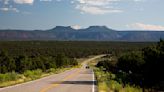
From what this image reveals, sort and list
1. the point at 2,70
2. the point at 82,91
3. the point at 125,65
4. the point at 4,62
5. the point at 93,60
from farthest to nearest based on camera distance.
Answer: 1. the point at 93,60
2. the point at 4,62
3. the point at 2,70
4. the point at 125,65
5. the point at 82,91

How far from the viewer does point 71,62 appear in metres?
148

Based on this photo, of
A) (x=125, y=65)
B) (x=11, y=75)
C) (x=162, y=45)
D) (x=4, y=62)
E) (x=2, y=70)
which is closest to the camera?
(x=11, y=75)

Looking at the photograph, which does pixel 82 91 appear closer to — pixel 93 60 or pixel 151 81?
pixel 151 81

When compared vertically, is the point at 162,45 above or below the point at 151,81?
above

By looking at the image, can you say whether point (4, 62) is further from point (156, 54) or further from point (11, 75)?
point (11, 75)

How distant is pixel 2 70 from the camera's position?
86.0m

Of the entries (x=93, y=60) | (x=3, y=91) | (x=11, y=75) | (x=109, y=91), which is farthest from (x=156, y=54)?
(x=93, y=60)

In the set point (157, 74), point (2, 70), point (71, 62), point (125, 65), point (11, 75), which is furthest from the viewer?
point (71, 62)

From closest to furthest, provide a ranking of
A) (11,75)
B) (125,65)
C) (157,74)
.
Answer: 1. (11,75)
2. (157,74)
3. (125,65)

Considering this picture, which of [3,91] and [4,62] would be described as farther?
[4,62]

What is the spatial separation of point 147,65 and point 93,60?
143m

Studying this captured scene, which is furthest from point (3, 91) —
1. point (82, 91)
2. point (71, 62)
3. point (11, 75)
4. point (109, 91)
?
point (71, 62)

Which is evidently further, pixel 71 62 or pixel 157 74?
pixel 71 62

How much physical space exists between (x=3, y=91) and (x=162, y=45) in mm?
33965
